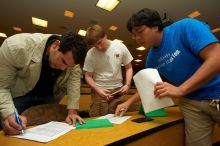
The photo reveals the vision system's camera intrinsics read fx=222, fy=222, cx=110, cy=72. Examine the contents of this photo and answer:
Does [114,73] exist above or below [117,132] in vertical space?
above

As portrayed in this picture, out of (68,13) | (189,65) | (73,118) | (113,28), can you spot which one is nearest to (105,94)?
(73,118)

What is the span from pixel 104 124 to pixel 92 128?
0.26 ft

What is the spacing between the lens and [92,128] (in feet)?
3.90

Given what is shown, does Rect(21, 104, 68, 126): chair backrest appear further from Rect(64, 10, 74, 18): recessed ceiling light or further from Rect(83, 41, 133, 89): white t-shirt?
Rect(64, 10, 74, 18): recessed ceiling light

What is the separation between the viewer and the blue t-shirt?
3.86 ft

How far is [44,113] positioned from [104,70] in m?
0.89

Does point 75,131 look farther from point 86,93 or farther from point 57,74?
point 86,93

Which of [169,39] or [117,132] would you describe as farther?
[169,39]

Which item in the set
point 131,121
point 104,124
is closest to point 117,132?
point 104,124

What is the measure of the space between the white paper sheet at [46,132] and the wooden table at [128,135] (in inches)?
1.2

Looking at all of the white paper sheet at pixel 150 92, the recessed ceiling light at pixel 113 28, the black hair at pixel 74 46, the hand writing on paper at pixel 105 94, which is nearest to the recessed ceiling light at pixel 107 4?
the recessed ceiling light at pixel 113 28

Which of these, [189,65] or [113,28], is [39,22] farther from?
[189,65]

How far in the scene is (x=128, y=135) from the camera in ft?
3.40

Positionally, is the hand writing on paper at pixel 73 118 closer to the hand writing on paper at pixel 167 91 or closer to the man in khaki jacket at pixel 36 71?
the man in khaki jacket at pixel 36 71
